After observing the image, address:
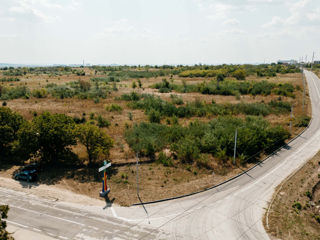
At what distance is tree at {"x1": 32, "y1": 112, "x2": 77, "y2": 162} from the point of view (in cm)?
2738

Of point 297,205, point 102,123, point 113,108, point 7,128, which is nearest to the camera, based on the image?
point 297,205

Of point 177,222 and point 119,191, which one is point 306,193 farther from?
point 119,191

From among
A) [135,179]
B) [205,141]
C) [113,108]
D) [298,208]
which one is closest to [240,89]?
[113,108]

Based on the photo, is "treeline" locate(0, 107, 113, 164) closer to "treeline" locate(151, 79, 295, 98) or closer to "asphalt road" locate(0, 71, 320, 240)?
"asphalt road" locate(0, 71, 320, 240)

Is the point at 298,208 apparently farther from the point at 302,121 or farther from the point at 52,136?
the point at 302,121

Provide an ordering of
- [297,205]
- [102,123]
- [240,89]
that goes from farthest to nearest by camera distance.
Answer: [240,89]
[102,123]
[297,205]

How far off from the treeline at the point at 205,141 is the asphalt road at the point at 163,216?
20.5 feet

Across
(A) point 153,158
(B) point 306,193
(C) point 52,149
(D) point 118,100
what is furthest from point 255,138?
(D) point 118,100

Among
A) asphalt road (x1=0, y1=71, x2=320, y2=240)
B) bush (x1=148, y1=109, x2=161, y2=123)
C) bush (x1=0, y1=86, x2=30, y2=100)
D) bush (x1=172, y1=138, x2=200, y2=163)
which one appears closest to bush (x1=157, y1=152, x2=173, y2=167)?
bush (x1=172, y1=138, x2=200, y2=163)

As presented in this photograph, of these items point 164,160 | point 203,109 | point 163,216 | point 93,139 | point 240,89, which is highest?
point 240,89

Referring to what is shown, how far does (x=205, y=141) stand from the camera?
3231 cm

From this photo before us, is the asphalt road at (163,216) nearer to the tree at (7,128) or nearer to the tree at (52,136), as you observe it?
the tree at (52,136)

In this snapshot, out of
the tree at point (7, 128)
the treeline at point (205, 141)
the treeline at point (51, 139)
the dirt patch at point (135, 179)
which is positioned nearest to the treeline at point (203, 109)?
the treeline at point (205, 141)

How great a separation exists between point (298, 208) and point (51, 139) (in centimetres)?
2681
